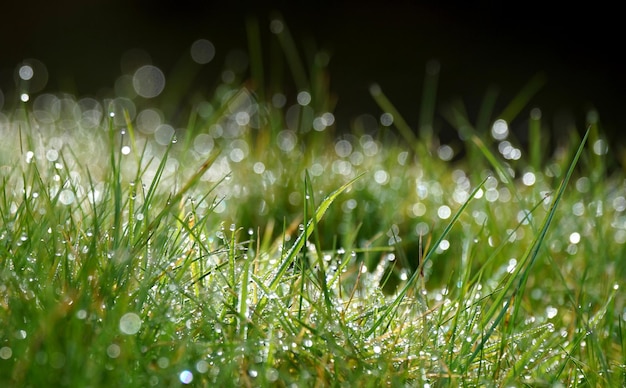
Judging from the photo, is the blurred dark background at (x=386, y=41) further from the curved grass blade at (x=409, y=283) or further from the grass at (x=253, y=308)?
the curved grass blade at (x=409, y=283)

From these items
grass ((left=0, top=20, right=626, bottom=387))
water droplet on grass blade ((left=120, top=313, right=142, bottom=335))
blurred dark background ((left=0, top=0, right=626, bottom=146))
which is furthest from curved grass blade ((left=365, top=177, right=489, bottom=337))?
blurred dark background ((left=0, top=0, right=626, bottom=146))

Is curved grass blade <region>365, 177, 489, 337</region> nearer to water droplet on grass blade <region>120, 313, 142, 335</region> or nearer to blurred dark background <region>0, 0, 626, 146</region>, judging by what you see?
water droplet on grass blade <region>120, 313, 142, 335</region>

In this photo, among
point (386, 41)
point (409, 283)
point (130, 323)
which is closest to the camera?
point (130, 323)

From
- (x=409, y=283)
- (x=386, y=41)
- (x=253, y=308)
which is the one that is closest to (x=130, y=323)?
(x=253, y=308)

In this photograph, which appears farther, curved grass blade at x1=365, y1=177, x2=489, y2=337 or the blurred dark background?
the blurred dark background

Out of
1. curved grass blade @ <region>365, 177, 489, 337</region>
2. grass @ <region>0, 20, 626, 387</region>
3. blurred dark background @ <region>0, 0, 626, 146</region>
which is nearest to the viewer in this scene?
grass @ <region>0, 20, 626, 387</region>

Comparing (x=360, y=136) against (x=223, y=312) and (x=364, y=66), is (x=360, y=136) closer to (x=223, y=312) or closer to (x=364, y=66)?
(x=223, y=312)

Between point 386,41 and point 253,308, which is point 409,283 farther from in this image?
point 386,41

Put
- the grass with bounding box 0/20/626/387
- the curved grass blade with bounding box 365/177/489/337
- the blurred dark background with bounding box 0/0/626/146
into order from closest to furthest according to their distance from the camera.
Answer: the grass with bounding box 0/20/626/387
the curved grass blade with bounding box 365/177/489/337
the blurred dark background with bounding box 0/0/626/146

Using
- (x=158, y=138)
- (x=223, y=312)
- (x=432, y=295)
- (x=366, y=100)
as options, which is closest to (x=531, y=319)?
(x=432, y=295)
